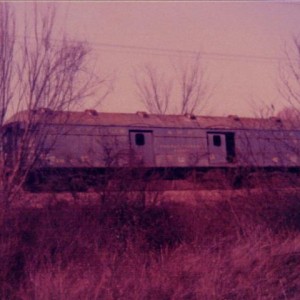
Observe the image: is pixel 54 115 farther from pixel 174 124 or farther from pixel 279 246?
pixel 174 124

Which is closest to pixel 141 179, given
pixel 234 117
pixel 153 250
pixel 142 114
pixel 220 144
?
pixel 153 250

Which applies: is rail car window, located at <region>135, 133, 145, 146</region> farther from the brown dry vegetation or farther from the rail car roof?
the brown dry vegetation

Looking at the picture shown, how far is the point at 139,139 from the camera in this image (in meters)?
19.9

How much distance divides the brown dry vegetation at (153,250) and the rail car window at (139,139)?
28.2 feet

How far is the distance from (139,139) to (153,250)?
10800mm

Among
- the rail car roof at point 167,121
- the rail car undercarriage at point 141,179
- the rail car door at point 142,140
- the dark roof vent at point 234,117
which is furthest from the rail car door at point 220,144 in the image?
the rail car undercarriage at point 141,179

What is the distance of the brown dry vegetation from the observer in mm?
6531

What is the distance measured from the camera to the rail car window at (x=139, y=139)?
64.9 ft

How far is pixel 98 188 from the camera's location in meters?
10.2

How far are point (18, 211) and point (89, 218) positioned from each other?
1.52 metres

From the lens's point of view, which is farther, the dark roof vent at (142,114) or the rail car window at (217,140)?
the rail car window at (217,140)

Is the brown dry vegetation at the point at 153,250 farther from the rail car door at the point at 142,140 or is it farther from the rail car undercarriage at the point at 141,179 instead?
the rail car door at the point at 142,140

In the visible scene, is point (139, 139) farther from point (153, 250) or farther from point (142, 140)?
point (153, 250)

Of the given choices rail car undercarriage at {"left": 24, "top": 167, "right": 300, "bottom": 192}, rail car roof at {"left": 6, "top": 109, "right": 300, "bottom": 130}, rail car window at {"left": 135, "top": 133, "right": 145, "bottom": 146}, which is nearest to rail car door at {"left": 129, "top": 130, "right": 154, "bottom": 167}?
rail car window at {"left": 135, "top": 133, "right": 145, "bottom": 146}
